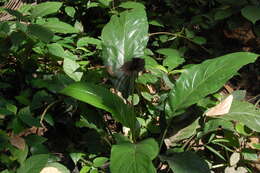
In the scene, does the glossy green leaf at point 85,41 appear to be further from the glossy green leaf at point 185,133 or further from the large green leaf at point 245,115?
the large green leaf at point 245,115

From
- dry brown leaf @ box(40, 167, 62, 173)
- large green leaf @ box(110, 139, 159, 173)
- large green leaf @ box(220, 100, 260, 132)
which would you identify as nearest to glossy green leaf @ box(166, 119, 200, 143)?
large green leaf @ box(220, 100, 260, 132)

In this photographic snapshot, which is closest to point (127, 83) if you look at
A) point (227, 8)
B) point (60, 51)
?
point (60, 51)

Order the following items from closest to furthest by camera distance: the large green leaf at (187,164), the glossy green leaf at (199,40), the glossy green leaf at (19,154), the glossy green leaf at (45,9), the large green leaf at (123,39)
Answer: the large green leaf at (187,164) → the glossy green leaf at (19,154) → the large green leaf at (123,39) → the glossy green leaf at (45,9) → the glossy green leaf at (199,40)

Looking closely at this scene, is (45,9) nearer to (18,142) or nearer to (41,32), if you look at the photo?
(41,32)

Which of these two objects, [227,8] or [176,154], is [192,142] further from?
[227,8]

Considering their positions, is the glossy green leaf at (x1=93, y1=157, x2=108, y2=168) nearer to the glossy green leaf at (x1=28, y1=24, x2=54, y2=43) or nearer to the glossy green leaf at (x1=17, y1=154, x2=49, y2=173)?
the glossy green leaf at (x1=17, y1=154, x2=49, y2=173)

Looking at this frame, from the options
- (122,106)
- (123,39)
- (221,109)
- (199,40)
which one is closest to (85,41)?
(123,39)

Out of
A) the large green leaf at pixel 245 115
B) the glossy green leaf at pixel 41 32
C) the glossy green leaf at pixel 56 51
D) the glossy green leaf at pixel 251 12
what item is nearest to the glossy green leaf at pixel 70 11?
the glossy green leaf at pixel 56 51
